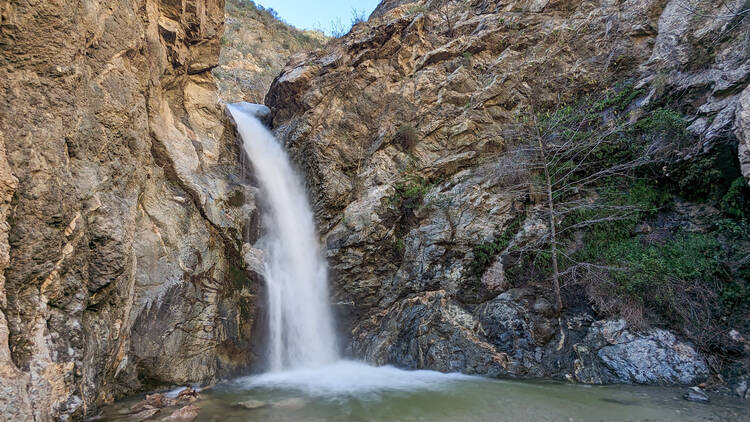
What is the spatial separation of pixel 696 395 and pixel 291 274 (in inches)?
353

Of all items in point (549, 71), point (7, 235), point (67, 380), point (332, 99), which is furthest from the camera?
point (332, 99)

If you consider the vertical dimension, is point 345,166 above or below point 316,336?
above

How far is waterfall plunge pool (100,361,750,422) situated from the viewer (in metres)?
4.71

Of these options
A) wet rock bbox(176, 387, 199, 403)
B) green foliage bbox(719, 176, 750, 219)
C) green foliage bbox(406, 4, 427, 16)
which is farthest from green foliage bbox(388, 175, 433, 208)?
green foliage bbox(406, 4, 427, 16)

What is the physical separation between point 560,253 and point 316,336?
22.6 feet

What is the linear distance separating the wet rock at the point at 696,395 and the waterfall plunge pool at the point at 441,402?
10 centimetres

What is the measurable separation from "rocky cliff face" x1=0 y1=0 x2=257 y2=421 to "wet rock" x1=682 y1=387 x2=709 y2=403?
8.71 m

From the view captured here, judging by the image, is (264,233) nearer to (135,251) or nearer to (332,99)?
(135,251)

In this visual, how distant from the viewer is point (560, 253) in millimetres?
8164

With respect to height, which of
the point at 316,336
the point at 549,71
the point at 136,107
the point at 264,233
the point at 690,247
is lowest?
the point at 316,336

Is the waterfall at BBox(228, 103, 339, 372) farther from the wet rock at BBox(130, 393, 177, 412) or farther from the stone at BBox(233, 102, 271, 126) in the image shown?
the stone at BBox(233, 102, 271, 126)

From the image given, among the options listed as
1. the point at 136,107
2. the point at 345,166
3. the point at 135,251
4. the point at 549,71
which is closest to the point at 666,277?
the point at 549,71

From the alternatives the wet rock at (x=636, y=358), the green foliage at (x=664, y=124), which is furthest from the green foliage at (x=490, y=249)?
the green foliage at (x=664, y=124)

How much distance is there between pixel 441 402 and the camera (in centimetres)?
554
